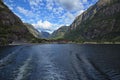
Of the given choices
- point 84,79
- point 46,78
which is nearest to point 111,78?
point 84,79

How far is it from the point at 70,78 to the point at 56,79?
320 cm

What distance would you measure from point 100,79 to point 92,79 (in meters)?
1.75

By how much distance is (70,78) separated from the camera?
157ft

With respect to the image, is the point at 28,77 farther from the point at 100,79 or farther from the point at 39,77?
the point at 100,79

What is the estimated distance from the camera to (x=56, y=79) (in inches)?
1859

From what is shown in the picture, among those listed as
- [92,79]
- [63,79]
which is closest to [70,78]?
[63,79]

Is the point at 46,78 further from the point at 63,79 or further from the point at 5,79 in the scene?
the point at 5,79

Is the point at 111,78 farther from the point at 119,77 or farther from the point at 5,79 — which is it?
the point at 5,79

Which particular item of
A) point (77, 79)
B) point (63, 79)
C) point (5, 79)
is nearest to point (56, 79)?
point (63, 79)

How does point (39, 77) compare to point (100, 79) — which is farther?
point (39, 77)

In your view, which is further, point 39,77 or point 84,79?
point 39,77

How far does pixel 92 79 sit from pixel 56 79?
314 inches

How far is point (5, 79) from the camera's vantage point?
47.2m

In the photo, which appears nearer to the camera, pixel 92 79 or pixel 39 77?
pixel 92 79
